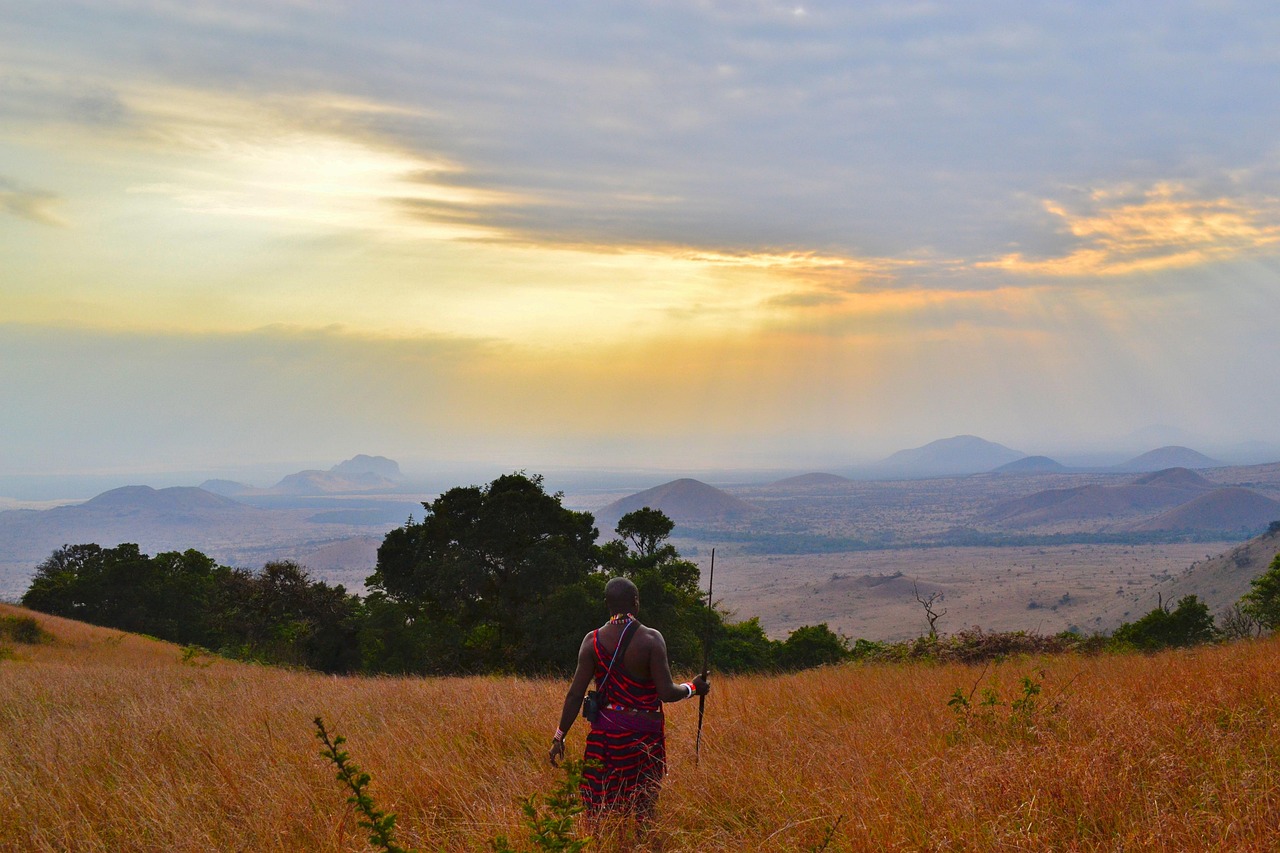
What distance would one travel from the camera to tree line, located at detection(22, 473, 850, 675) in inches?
1198

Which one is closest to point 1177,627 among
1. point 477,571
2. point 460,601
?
point 477,571

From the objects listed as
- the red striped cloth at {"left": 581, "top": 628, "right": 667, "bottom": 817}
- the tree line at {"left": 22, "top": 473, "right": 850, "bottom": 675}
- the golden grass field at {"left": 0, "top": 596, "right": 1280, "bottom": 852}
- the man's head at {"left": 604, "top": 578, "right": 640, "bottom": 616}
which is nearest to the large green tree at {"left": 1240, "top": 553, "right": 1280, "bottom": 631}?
the tree line at {"left": 22, "top": 473, "right": 850, "bottom": 675}

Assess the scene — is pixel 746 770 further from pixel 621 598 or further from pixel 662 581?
pixel 662 581

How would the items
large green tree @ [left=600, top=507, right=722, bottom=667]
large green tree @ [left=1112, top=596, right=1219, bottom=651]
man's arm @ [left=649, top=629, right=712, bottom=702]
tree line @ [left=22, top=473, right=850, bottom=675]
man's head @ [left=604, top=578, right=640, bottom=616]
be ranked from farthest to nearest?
tree line @ [left=22, top=473, right=850, bottom=675]
large green tree @ [left=600, top=507, right=722, bottom=667]
large green tree @ [left=1112, top=596, right=1219, bottom=651]
man's head @ [left=604, top=578, right=640, bottom=616]
man's arm @ [left=649, top=629, right=712, bottom=702]

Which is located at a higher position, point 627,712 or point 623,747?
point 627,712

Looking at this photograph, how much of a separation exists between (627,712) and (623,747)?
0.73 ft

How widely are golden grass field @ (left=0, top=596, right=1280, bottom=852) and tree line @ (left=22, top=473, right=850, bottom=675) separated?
63.2 feet

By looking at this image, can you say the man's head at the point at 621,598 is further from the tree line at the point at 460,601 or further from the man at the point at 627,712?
the tree line at the point at 460,601

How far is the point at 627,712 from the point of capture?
531cm

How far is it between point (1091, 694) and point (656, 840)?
17.2ft

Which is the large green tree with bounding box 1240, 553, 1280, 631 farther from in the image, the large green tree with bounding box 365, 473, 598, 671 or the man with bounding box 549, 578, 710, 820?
the man with bounding box 549, 578, 710, 820

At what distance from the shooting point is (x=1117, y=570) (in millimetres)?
165000

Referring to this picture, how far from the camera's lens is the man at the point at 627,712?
526cm

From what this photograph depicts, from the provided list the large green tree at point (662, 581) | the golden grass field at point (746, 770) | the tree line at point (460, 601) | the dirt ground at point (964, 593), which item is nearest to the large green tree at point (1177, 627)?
the tree line at point (460, 601)
